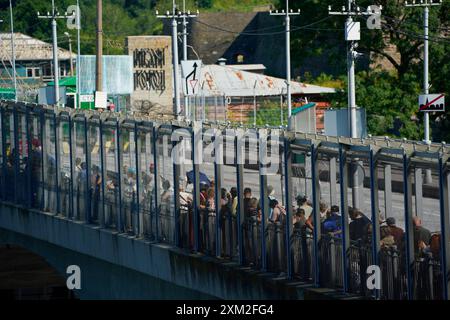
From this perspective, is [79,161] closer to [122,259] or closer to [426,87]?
[122,259]

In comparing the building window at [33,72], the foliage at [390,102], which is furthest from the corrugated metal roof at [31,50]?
the foliage at [390,102]

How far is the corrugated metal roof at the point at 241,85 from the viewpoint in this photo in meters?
80.2

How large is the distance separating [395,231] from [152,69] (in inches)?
2262

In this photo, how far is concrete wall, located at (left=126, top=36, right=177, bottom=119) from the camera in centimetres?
7375

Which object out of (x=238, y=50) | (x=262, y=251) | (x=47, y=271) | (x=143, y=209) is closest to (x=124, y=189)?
(x=143, y=209)

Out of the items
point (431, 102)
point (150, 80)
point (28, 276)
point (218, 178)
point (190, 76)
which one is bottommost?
point (28, 276)

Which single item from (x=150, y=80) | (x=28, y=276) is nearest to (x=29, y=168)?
(x=28, y=276)

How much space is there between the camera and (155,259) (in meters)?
22.3

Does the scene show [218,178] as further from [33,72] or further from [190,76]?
[33,72]

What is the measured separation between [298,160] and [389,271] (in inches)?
92.2

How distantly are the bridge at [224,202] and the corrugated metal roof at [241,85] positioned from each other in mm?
51084

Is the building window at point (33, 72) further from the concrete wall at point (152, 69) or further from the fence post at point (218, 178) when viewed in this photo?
the fence post at point (218, 178)

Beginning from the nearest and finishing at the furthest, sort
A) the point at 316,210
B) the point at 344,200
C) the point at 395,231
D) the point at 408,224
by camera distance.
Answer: the point at 408,224, the point at 395,231, the point at 344,200, the point at 316,210

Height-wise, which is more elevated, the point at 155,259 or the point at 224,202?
the point at 224,202
